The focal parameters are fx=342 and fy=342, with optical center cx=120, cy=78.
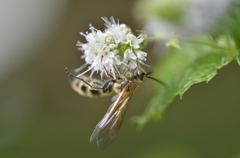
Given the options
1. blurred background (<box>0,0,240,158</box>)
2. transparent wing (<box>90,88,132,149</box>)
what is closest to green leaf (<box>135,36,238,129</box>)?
blurred background (<box>0,0,240,158</box>)

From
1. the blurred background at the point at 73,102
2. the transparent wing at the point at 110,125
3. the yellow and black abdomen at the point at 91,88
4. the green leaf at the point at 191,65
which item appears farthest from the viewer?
the blurred background at the point at 73,102

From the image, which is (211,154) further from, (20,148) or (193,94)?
(20,148)

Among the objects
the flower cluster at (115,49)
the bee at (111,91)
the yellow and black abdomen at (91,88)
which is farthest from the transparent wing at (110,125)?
the yellow and black abdomen at (91,88)

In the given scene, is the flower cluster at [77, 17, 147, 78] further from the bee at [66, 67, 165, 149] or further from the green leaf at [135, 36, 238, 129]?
the green leaf at [135, 36, 238, 129]

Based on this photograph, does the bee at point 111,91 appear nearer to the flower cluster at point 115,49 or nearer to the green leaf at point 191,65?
the flower cluster at point 115,49

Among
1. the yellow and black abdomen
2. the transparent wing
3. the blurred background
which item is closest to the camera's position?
the transparent wing

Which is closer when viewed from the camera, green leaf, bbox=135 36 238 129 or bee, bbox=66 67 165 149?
bee, bbox=66 67 165 149

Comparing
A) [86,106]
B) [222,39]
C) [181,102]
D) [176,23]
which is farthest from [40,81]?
[222,39]

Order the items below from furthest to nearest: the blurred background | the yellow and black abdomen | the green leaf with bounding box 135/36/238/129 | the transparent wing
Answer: the blurred background
the yellow and black abdomen
the green leaf with bounding box 135/36/238/129
the transparent wing
